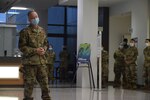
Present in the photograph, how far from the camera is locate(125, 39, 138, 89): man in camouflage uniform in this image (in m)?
13.6

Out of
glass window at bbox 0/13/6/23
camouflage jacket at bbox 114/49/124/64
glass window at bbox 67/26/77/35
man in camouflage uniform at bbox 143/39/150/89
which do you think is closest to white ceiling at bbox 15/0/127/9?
glass window at bbox 0/13/6/23

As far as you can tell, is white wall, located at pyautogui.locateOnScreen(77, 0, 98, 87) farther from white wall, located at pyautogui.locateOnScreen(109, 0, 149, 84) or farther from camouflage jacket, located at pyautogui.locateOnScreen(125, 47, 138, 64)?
white wall, located at pyautogui.locateOnScreen(109, 0, 149, 84)

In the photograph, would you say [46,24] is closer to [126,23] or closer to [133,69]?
[126,23]

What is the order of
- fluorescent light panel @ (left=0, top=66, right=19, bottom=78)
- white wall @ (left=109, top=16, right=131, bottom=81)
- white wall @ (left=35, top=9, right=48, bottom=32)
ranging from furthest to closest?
white wall @ (left=35, top=9, right=48, bottom=32) < white wall @ (left=109, top=16, right=131, bottom=81) < fluorescent light panel @ (left=0, top=66, right=19, bottom=78)

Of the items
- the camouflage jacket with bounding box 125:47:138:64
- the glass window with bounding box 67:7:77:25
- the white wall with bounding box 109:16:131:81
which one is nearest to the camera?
the camouflage jacket with bounding box 125:47:138:64

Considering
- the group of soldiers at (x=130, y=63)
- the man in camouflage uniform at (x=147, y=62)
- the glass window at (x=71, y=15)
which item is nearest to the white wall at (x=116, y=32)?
the glass window at (x=71, y=15)

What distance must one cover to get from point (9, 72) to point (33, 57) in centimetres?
560

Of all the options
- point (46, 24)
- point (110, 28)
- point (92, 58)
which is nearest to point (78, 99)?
point (92, 58)

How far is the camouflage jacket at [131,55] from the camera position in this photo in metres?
13.6

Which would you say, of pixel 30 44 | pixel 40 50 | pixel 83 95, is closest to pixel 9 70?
pixel 83 95

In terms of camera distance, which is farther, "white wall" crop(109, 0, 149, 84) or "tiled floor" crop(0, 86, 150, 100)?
"white wall" crop(109, 0, 149, 84)

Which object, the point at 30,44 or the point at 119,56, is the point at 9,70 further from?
the point at 30,44

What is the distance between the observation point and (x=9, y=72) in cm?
1208

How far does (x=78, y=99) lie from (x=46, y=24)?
1133cm
